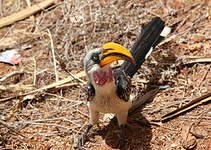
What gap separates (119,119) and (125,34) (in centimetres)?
162

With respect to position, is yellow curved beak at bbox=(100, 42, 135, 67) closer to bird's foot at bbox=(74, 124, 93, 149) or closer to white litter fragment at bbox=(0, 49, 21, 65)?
bird's foot at bbox=(74, 124, 93, 149)

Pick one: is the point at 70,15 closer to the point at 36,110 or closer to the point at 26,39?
the point at 26,39

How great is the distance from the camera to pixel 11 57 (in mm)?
5168

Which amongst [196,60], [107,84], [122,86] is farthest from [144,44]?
[107,84]

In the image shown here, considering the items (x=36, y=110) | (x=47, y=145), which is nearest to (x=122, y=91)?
(x=47, y=145)

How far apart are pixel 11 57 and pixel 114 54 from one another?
2337mm

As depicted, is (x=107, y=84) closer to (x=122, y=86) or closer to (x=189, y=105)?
(x=122, y=86)

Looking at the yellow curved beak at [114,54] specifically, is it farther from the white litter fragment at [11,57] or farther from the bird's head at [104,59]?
the white litter fragment at [11,57]

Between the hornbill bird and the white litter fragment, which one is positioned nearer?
the hornbill bird

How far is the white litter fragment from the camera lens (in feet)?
16.8

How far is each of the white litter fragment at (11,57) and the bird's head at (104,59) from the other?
1.98 meters

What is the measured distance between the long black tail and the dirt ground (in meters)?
0.35

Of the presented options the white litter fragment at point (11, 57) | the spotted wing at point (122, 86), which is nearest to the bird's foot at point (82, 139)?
the spotted wing at point (122, 86)

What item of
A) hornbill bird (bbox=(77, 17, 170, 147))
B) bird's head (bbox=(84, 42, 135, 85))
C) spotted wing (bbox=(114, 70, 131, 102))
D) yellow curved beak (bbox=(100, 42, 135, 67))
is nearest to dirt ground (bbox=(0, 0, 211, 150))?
hornbill bird (bbox=(77, 17, 170, 147))
